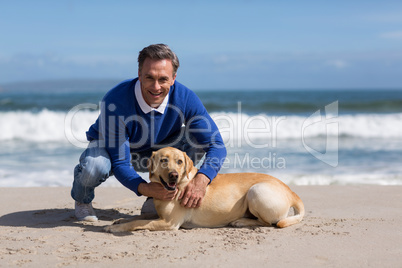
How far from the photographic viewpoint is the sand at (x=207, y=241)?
10.6ft

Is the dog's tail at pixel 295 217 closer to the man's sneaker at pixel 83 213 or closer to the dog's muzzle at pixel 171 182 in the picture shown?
the dog's muzzle at pixel 171 182

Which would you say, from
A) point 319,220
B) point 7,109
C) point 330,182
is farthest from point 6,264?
point 7,109

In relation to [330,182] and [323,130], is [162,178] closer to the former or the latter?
[330,182]

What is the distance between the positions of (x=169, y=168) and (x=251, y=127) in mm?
11138

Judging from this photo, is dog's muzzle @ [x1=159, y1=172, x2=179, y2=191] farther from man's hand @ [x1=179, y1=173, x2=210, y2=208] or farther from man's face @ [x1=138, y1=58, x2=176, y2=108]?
A: man's face @ [x1=138, y1=58, x2=176, y2=108]

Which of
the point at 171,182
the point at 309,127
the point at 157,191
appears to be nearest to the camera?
the point at 171,182

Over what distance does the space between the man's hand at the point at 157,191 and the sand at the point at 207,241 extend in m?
0.34

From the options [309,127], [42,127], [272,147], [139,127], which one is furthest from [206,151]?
[42,127]

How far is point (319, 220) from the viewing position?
450 centimetres

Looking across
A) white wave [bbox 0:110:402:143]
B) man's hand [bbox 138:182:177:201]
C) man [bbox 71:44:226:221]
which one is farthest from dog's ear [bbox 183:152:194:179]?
white wave [bbox 0:110:402:143]

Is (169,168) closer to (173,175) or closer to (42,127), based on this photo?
(173,175)

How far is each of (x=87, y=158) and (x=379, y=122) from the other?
1358 cm

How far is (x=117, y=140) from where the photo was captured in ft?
13.8

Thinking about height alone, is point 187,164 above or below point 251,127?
below
